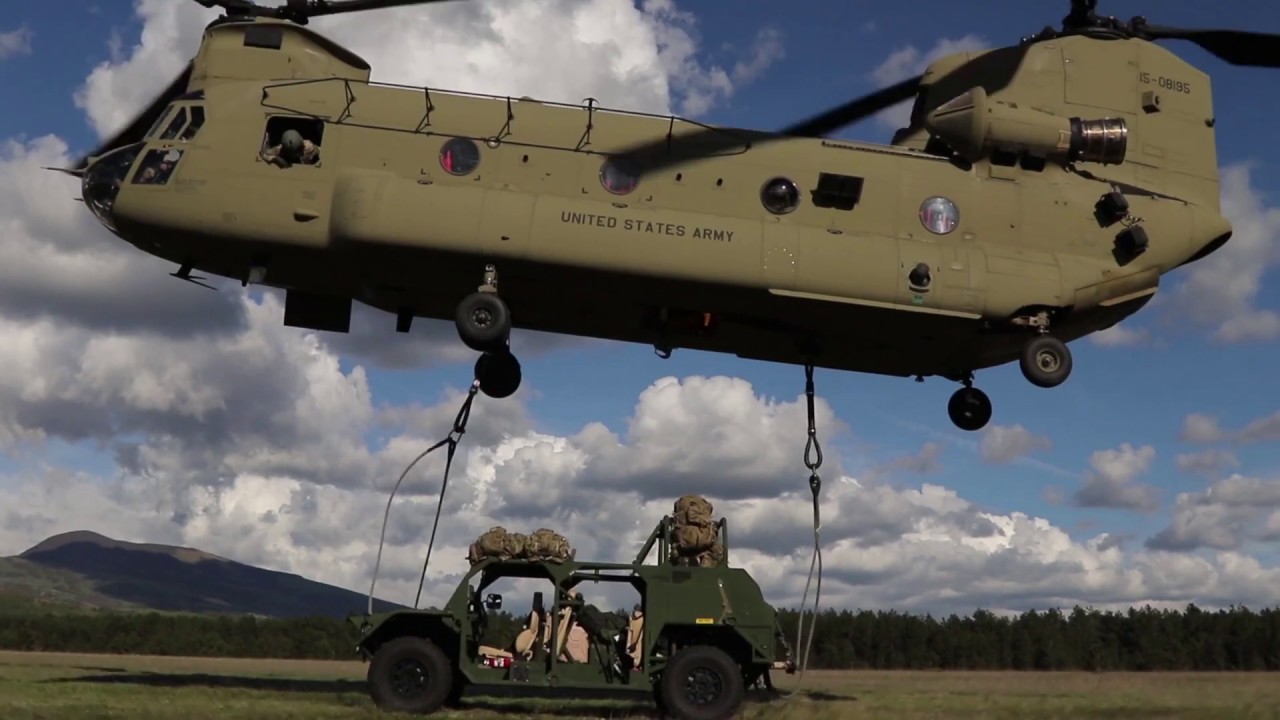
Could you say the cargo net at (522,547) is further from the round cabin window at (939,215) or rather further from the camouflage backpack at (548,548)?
the round cabin window at (939,215)

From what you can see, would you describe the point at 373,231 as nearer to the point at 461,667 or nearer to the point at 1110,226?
the point at 461,667

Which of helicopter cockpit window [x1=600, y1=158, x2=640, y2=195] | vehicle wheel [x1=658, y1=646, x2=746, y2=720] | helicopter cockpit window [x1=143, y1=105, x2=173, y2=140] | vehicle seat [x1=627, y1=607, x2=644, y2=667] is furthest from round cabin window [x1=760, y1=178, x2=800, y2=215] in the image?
helicopter cockpit window [x1=143, y1=105, x2=173, y2=140]

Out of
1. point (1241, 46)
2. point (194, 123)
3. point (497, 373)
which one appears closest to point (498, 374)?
point (497, 373)

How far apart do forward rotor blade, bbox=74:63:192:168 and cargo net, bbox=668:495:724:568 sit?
804 cm

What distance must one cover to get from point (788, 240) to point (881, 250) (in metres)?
1.07

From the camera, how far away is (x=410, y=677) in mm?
11578

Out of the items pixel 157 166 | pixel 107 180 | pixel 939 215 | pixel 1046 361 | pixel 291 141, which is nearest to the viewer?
pixel 291 141

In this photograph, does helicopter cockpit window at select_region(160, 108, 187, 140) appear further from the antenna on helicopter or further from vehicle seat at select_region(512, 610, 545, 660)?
vehicle seat at select_region(512, 610, 545, 660)

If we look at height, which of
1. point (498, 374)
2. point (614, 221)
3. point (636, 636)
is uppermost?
point (614, 221)

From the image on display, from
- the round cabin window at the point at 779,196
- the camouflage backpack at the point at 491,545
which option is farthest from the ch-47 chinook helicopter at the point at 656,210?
the camouflage backpack at the point at 491,545

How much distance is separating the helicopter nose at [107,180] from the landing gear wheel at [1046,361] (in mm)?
10241

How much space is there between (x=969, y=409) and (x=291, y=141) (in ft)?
Result: 28.7

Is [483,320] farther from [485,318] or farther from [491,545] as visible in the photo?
[491,545]

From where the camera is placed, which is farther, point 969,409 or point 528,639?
point 969,409
